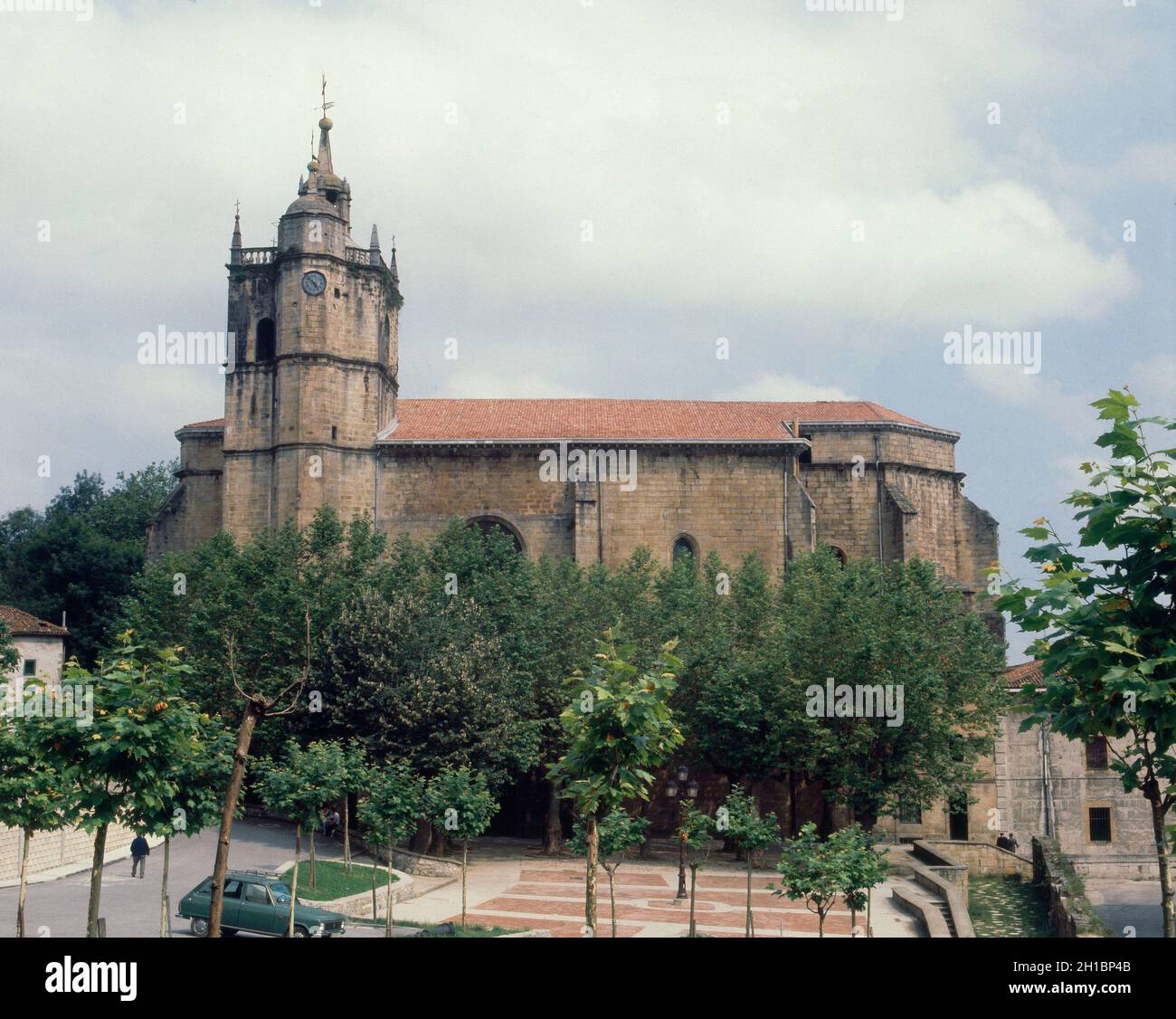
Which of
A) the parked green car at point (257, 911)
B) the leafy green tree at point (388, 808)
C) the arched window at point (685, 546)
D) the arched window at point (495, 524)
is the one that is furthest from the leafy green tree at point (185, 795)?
the arched window at point (685, 546)

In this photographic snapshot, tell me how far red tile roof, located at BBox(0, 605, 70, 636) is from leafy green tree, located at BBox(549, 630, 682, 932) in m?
38.0

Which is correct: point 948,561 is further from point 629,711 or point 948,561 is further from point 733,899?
point 629,711

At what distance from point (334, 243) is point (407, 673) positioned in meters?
19.4

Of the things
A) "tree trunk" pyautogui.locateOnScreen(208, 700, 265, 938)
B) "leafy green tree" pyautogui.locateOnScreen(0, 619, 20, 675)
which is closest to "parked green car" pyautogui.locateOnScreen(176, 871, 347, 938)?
"tree trunk" pyautogui.locateOnScreen(208, 700, 265, 938)

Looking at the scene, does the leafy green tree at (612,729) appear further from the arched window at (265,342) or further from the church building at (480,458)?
the arched window at (265,342)

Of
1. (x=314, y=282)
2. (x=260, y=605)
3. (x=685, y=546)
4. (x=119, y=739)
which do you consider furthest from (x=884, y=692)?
(x=314, y=282)

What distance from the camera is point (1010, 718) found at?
3900 cm

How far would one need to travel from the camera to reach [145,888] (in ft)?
80.3

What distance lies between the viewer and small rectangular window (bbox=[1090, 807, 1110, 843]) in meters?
38.0

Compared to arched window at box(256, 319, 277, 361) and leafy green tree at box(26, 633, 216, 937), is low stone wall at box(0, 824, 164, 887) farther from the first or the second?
arched window at box(256, 319, 277, 361)

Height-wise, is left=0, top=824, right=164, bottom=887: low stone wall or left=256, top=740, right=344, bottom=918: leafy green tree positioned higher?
left=256, top=740, right=344, bottom=918: leafy green tree

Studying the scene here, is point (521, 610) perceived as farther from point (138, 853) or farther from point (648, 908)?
point (138, 853)

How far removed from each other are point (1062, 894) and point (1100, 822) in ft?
41.4
